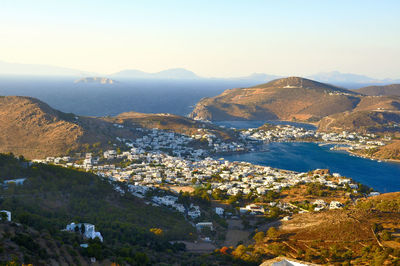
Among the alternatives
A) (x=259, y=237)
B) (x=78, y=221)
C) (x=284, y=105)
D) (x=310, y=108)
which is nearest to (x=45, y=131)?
(x=78, y=221)

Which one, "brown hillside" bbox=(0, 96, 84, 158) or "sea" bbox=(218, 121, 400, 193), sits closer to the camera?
"sea" bbox=(218, 121, 400, 193)

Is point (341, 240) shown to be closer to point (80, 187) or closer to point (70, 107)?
point (80, 187)

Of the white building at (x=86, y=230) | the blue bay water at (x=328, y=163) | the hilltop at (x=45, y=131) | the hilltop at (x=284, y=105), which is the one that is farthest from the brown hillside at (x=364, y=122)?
the white building at (x=86, y=230)

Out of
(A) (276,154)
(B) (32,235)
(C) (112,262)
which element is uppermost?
(B) (32,235)

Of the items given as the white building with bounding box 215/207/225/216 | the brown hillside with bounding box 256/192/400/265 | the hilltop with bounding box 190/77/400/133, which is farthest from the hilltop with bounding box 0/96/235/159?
the hilltop with bounding box 190/77/400/133

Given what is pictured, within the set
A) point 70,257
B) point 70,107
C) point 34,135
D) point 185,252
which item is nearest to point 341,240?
point 185,252

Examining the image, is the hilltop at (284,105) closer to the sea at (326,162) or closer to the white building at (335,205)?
the sea at (326,162)

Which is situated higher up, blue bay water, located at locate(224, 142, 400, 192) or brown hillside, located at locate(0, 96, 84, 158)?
brown hillside, located at locate(0, 96, 84, 158)

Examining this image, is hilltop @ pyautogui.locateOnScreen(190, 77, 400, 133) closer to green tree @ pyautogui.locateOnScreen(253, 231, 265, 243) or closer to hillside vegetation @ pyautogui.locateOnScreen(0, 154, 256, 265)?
green tree @ pyautogui.locateOnScreen(253, 231, 265, 243)
